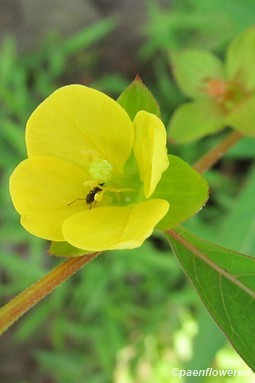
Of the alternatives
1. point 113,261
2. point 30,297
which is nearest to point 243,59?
point 30,297

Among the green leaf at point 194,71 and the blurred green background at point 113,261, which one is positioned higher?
the green leaf at point 194,71

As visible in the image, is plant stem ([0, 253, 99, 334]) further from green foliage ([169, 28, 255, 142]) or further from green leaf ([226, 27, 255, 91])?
green leaf ([226, 27, 255, 91])

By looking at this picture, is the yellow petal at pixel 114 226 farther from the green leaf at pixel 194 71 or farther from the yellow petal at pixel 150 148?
the green leaf at pixel 194 71

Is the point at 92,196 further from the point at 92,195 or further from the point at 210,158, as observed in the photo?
the point at 210,158

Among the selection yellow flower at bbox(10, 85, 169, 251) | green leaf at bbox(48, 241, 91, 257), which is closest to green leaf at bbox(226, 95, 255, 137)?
yellow flower at bbox(10, 85, 169, 251)

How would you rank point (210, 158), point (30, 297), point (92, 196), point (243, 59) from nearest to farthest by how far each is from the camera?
point (30, 297) → point (92, 196) → point (210, 158) → point (243, 59)

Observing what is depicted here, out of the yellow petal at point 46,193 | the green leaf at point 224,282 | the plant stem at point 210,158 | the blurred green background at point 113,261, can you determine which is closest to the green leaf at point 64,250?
the yellow petal at point 46,193

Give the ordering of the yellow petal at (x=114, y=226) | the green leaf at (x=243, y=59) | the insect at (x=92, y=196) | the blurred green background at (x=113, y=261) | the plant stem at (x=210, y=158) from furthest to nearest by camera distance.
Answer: the blurred green background at (x=113, y=261)
the green leaf at (x=243, y=59)
the plant stem at (x=210, y=158)
the insect at (x=92, y=196)
the yellow petal at (x=114, y=226)

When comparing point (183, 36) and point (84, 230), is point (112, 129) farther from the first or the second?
point (183, 36)
